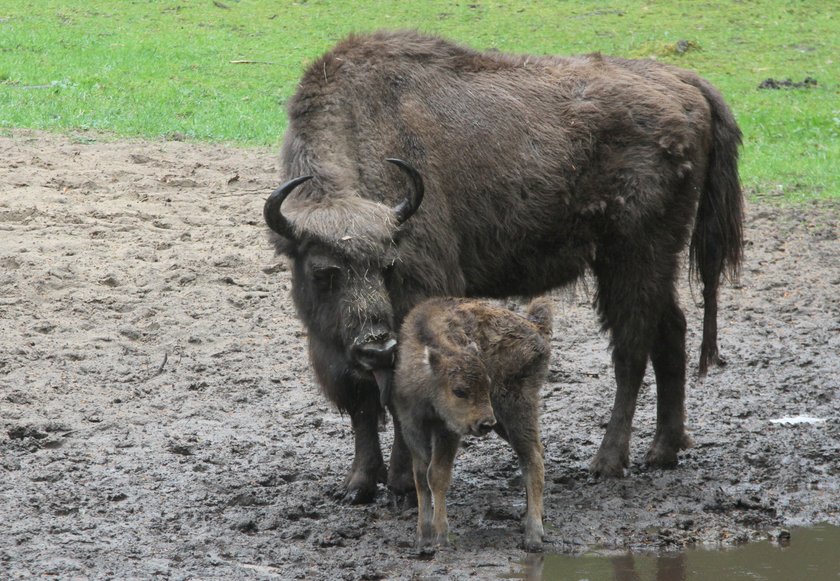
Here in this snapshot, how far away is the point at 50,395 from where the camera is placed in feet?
23.8

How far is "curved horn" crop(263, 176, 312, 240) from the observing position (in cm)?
547

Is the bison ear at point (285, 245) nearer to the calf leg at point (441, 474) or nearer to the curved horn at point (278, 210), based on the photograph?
the curved horn at point (278, 210)

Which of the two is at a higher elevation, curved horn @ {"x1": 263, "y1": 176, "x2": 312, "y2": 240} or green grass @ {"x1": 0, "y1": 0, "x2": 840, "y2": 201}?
curved horn @ {"x1": 263, "y1": 176, "x2": 312, "y2": 240}

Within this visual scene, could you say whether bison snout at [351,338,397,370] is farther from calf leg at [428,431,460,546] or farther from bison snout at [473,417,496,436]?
bison snout at [473,417,496,436]

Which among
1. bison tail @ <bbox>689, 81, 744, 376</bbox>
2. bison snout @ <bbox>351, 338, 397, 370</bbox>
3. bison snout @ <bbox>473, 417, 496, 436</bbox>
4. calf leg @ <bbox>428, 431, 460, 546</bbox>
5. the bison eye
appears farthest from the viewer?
bison tail @ <bbox>689, 81, 744, 376</bbox>

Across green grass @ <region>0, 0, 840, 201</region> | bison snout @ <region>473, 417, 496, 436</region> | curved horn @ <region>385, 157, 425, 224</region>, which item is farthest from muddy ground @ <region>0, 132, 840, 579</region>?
green grass @ <region>0, 0, 840, 201</region>

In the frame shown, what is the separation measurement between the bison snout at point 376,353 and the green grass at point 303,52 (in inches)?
277

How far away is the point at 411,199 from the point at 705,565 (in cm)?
216

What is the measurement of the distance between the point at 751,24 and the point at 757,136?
21.5ft

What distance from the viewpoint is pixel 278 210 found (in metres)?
5.51

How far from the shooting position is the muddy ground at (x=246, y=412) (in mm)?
5434

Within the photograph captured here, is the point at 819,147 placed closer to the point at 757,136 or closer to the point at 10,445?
the point at 757,136

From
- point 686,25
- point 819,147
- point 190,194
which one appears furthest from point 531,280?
point 686,25

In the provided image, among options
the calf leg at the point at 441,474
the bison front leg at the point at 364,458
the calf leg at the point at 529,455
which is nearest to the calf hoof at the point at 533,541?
the calf leg at the point at 529,455
